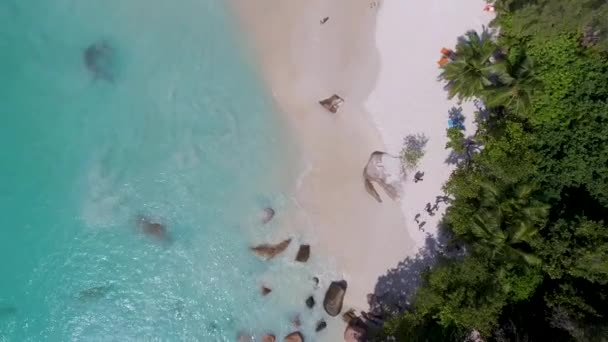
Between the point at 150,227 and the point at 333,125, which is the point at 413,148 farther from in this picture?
the point at 150,227

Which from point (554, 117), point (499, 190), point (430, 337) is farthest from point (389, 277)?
point (554, 117)

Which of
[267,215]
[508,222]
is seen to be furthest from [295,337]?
[508,222]

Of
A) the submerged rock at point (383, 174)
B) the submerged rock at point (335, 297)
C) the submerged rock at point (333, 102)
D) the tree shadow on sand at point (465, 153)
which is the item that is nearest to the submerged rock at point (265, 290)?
the submerged rock at point (335, 297)

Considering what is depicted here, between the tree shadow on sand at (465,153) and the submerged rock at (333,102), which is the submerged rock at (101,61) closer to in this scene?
the submerged rock at (333,102)

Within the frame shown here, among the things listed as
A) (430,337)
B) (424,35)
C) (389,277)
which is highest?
(424,35)

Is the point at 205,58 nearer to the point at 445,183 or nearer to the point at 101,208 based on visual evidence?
the point at 101,208

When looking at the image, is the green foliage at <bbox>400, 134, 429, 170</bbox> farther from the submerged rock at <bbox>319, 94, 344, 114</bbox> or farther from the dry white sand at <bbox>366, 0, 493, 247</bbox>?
the submerged rock at <bbox>319, 94, 344, 114</bbox>
